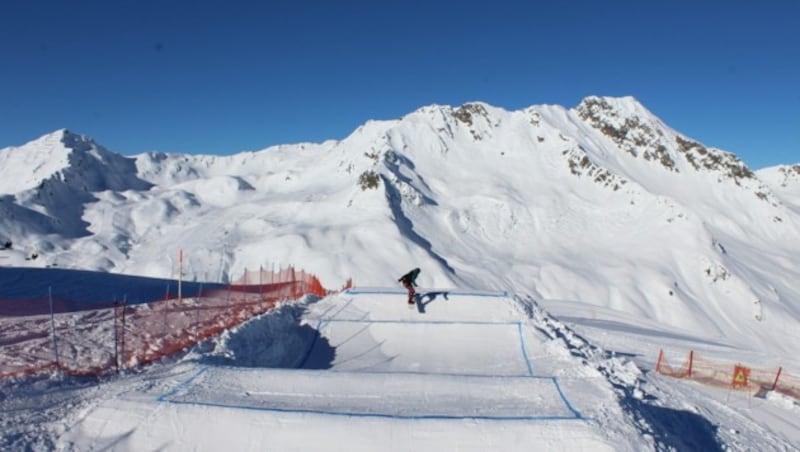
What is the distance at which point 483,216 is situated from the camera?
192 ft

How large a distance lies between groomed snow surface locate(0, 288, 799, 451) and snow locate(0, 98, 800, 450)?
0.16 feet

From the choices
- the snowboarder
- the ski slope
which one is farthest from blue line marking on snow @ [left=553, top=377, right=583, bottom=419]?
the snowboarder

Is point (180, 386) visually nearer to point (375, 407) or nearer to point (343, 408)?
point (343, 408)

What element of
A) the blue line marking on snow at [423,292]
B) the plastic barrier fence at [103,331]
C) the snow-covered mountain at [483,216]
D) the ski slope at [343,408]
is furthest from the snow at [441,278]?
the plastic barrier fence at [103,331]

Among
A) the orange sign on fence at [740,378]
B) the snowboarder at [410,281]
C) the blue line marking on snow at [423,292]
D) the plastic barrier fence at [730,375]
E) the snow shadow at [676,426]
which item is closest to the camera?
the snow shadow at [676,426]

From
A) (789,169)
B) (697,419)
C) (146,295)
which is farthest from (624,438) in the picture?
(789,169)

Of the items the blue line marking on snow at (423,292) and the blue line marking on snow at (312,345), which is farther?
the blue line marking on snow at (423,292)

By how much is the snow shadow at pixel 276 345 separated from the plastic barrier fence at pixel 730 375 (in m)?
10.2

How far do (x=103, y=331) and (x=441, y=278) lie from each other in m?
30.8

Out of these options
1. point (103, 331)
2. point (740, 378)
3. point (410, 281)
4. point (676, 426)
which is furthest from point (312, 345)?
point (740, 378)

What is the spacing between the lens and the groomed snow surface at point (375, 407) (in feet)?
26.5

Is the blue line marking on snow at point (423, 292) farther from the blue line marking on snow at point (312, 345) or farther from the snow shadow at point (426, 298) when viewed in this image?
the blue line marking on snow at point (312, 345)

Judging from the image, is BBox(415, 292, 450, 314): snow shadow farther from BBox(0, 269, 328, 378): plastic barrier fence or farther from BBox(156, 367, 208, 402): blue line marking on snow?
BBox(156, 367, 208, 402): blue line marking on snow

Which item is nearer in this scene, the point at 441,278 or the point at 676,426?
the point at 676,426
